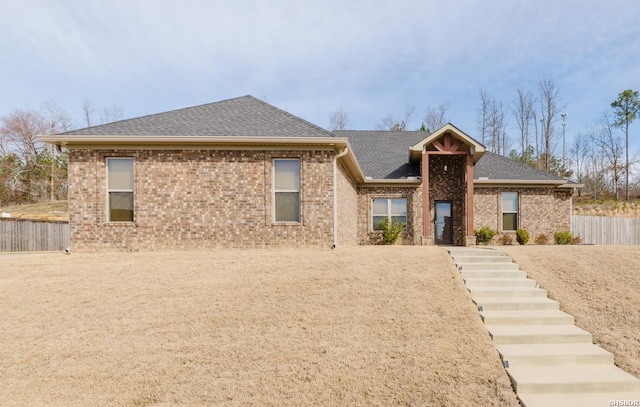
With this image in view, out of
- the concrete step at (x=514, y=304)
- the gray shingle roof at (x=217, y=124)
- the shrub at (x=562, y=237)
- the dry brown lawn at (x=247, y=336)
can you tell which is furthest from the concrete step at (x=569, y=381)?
the shrub at (x=562, y=237)

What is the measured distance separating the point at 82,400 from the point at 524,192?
17.5 metres

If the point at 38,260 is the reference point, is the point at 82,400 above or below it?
below

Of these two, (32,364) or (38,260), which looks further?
(38,260)

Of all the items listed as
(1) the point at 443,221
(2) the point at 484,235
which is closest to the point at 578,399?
(2) the point at 484,235

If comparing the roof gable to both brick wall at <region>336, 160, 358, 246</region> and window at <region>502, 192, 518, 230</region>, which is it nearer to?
window at <region>502, 192, 518, 230</region>

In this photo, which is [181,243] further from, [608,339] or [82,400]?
[608,339]

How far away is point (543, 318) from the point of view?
6.19 metres

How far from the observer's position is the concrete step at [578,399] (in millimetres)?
4266

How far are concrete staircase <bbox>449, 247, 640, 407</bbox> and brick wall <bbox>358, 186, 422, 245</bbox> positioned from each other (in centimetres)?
780

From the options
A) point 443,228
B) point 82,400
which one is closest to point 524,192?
point 443,228

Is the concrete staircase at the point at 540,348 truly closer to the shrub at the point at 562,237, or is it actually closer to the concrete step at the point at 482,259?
the concrete step at the point at 482,259

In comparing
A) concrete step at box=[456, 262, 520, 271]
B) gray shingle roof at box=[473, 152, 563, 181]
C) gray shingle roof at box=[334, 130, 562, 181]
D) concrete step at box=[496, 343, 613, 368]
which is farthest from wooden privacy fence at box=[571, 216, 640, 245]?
concrete step at box=[496, 343, 613, 368]

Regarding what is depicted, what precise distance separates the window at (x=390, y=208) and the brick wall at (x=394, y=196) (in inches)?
7.0

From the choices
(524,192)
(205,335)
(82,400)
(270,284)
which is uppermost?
(524,192)
